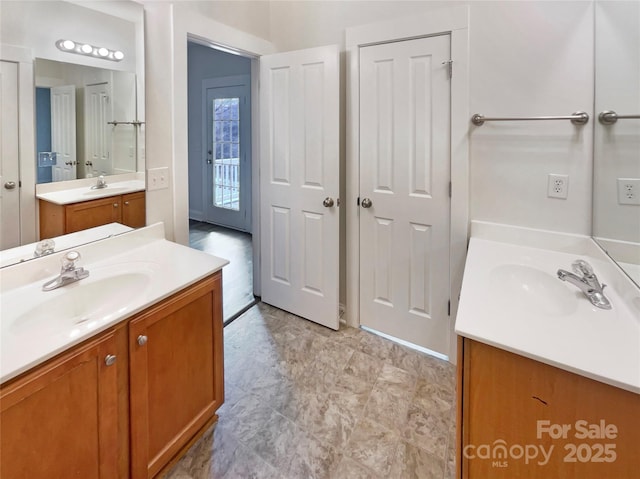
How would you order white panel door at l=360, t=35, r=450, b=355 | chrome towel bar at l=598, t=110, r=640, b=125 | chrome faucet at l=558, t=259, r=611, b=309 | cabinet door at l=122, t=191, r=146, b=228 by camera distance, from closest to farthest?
1. chrome faucet at l=558, t=259, r=611, b=309
2. chrome towel bar at l=598, t=110, r=640, b=125
3. cabinet door at l=122, t=191, r=146, b=228
4. white panel door at l=360, t=35, r=450, b=355

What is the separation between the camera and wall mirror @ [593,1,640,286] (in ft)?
4.28

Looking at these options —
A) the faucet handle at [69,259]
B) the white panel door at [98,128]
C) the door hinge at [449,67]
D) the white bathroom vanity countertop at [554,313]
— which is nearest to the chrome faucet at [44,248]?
the faucet handle at [69,259]

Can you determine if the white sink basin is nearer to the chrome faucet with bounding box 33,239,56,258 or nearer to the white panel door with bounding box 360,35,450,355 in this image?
the chrome faucet with bounding box 33,239,56,258

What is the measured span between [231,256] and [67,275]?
2.95 metres

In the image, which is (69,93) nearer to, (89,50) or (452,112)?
(89,50)

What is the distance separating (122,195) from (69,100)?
47 centimetres

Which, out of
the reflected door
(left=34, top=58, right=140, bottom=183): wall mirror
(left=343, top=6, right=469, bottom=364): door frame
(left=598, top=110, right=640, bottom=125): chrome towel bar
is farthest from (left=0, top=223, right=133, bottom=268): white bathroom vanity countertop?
the reflected door

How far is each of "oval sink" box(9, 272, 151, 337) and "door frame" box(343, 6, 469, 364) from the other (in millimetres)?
1505

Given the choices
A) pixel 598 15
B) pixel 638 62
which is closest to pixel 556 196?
pixel 638 62

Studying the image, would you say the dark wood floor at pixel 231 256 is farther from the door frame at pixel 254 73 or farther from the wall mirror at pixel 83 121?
the wall mirror at pixel 83 121

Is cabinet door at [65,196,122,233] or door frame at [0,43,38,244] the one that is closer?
door frame at [0,43,38,244]

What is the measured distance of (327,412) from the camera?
1.85 meters

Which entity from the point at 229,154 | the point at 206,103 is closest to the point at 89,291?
the point at 229,154

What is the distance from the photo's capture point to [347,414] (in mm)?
1834
